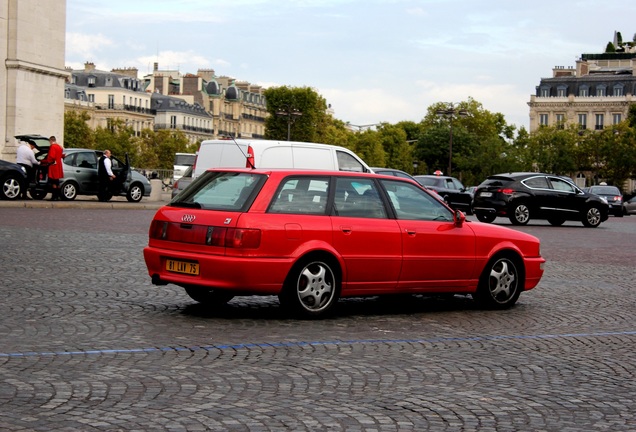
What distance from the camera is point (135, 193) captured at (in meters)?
38.9

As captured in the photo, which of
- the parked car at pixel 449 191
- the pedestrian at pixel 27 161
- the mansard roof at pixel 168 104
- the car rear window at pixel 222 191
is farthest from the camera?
the mansard roof at pixel 168 104

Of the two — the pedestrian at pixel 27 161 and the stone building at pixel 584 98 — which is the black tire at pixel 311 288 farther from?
the stone building at pixel 584 98

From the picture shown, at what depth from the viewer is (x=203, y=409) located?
646 centimetres

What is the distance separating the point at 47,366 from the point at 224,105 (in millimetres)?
181973

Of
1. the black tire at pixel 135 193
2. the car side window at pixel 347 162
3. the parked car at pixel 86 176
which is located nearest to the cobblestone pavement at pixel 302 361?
the car side window at pixel 347 162

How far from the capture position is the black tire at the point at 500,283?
11.9 m

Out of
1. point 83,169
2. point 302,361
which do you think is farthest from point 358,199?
point 83,169

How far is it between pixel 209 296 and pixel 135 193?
27.9 meters

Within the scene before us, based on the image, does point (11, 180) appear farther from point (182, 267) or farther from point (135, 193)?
point (182, 267)

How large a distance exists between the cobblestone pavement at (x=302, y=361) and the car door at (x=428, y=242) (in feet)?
1.30

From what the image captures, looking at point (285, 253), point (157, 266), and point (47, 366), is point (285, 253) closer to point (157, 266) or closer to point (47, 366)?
point (157, 266)

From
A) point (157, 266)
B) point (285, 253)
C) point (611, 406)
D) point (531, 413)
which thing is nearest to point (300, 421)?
point (531, 413)

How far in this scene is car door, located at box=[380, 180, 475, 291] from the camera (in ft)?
36.8

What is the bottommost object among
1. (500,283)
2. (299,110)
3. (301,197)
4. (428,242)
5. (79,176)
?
(500,283)
